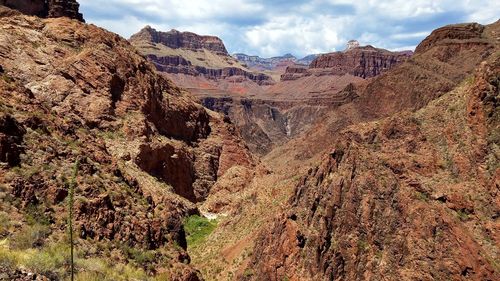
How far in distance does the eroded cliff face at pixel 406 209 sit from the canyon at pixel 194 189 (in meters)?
0.07

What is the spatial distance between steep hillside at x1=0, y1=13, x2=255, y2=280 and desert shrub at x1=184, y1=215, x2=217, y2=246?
43.9 inches

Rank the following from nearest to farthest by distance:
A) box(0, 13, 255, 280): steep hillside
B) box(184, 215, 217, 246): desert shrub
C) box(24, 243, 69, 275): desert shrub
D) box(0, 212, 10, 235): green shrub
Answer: box(24, 243, 69, 275): desert shrub → box(0, 212, 10, 235): green shrub → box(0, 13, 255, 280): steep hillside → box(184, 215, 217, 246): desert shrub

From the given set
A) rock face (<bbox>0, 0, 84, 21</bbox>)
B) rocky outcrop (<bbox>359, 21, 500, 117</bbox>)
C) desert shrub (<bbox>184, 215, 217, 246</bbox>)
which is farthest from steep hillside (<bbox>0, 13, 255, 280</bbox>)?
rocky outcrop (<bbox>359, 21, 500, 117</bbox>)

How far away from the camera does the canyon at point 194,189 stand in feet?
52.8

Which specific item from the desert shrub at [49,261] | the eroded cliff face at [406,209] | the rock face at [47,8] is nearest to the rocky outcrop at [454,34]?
the rock face at [47,8]

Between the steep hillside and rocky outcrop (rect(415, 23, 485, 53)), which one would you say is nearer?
the steep hillside

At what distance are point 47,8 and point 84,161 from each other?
3016 inches

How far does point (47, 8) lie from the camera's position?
8538 centimetres

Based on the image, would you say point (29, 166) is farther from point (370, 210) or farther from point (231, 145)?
point (231, 145)

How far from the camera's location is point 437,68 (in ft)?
299

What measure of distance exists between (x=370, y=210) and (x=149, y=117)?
29162 mm

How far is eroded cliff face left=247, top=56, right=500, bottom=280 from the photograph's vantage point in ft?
68.2

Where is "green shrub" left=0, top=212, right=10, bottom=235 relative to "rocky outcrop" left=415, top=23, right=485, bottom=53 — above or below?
below

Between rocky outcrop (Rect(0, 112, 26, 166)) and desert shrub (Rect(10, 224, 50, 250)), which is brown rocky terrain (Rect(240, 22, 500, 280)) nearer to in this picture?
desert shrub (Rect(10, 224, 50, 250))
